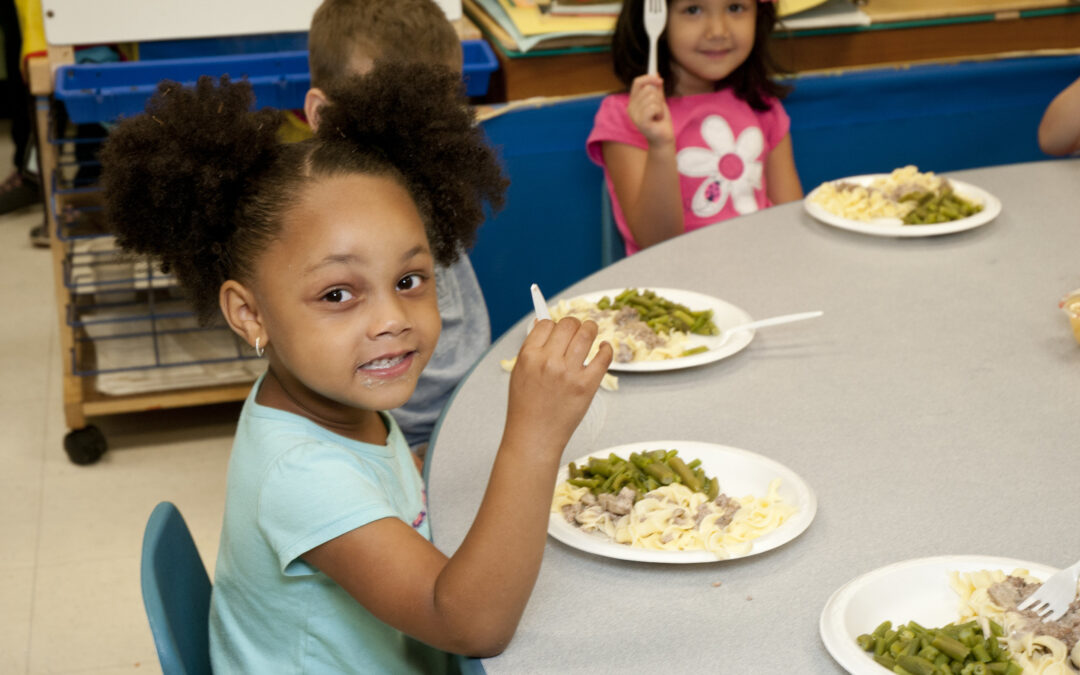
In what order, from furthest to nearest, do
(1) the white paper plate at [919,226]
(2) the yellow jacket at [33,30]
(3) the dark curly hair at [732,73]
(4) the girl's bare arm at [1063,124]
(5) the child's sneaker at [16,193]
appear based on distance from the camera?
(5) the child's sneaker at [16,193]
(2) the yellow jacket at [33,30]
(3) the dark curly hair at [732,73]
(4) the girl's bare arm at [1063,124]
(1) the white paper plate at [919,226]

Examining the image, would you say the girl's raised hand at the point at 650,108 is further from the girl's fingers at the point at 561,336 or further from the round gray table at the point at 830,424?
the girl's fingers at the point at 561,336

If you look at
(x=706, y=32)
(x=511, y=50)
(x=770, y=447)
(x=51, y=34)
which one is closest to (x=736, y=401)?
(x=770, y=447)

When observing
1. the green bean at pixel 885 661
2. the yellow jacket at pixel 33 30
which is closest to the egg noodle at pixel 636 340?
the green bean at pixel 885 661

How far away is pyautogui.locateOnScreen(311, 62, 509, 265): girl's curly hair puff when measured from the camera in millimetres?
1084

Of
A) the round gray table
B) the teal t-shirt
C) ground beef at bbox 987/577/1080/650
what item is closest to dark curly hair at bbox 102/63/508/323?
the teal t-shirt

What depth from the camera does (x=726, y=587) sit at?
86 cm

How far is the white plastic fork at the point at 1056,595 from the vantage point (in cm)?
77

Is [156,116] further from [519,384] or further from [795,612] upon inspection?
[795,612]

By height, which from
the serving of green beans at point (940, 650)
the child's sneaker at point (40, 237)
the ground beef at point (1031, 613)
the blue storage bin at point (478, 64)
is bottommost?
the child's sneaker at point (40, 237)

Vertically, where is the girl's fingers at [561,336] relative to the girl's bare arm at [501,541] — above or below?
above

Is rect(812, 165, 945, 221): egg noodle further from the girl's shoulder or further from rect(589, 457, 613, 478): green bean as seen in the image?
rect(589, 457, 613, 478): green bean

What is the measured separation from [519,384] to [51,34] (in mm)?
1797

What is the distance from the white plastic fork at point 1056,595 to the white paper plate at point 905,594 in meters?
0.04

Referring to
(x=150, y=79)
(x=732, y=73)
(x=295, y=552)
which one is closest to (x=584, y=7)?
(x=732, y=73)
